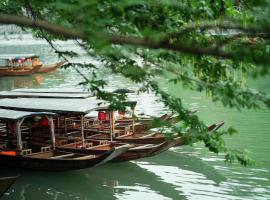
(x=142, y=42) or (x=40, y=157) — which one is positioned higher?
(x=142, y=42)

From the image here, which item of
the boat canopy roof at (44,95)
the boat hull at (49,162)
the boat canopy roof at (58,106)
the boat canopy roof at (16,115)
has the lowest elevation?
the boat hull at (49,162)

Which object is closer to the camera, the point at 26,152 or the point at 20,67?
the point at 26,152

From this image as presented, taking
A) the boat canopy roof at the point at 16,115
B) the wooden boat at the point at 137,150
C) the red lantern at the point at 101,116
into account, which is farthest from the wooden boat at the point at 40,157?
the red lantern at the point at 101,116

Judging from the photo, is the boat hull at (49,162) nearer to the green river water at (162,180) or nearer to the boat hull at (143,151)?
the green river water at (162,180)

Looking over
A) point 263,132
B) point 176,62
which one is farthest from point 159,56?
point 263,132

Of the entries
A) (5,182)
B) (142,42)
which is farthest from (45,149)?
(142,42)

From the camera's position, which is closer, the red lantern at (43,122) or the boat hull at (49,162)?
the boat hull at (49,162)

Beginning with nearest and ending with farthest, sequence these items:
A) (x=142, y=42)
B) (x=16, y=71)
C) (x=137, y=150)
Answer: (x=142, y=42), (x=137, y=150), (x=16, y=71)

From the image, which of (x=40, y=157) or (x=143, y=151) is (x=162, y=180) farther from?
(x=40, y=157)

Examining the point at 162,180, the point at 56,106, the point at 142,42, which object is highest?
the point at 142,42

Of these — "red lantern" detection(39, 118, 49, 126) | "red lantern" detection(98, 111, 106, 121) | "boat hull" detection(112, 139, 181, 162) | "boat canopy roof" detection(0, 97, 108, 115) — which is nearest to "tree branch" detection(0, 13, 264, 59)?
"boat canopy roof" detection(0, 97, 108, 115)

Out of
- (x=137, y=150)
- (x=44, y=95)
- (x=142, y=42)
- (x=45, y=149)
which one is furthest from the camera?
(x=44, y=95)

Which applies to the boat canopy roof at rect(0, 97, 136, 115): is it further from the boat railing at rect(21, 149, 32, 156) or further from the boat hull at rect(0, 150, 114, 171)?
the boat hull at rect(0, 150, 114, 171)

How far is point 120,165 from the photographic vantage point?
343 inches
